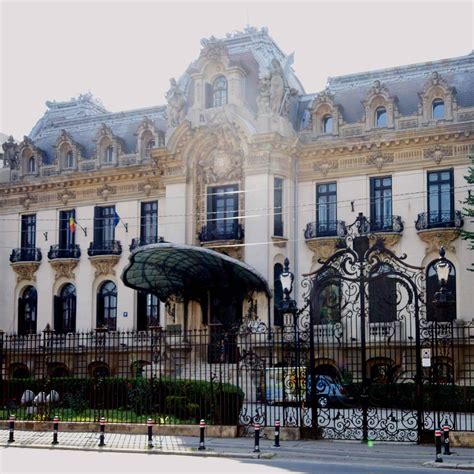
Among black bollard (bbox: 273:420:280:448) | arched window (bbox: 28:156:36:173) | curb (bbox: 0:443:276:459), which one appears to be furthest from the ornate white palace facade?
curb (bbox: 0:443:276:459)

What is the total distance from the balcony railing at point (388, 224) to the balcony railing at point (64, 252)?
54.5 feet

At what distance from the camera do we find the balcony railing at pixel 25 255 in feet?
159

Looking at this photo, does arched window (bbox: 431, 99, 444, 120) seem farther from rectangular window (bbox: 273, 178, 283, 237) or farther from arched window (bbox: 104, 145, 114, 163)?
arched window (bbox: 104, 145, 114, 163)

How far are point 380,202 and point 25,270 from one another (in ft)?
67.9

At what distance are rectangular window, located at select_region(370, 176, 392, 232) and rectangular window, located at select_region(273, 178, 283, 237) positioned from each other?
4386 millimetres

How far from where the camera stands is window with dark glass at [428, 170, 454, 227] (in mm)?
39219

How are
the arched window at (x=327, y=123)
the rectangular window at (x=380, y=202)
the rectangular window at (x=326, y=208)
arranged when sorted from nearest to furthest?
the rectangular window at (x=380, y=202) < the rectangular window at (x=326, y=208) < the arched window at (x=327, y=123)

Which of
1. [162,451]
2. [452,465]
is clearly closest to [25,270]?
[162,451]

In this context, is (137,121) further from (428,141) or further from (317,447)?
(317,447)

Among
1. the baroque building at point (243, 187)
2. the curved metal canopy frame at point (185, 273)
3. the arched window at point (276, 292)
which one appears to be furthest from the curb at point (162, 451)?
the arched window at point (276, 292)

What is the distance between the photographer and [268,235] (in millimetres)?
40844

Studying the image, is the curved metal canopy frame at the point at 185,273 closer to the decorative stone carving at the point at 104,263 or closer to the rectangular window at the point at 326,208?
the rectangular window at the point at 326,208

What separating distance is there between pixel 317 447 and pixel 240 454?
2.18 metres

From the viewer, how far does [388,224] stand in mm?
40281
